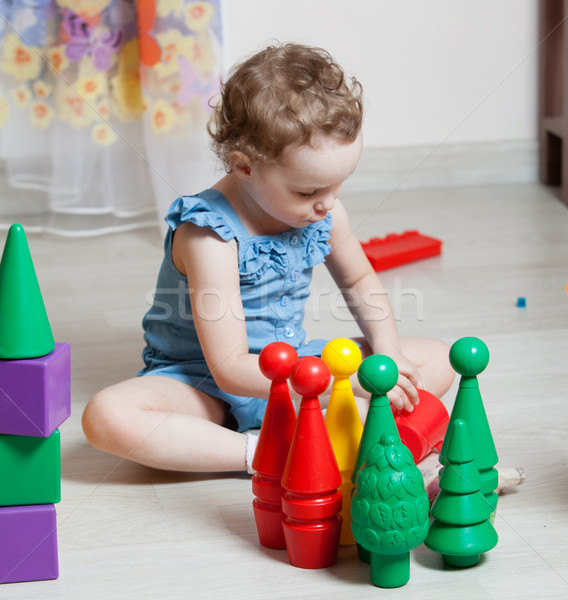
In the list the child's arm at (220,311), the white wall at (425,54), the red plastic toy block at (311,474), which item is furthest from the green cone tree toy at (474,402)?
the white wall at (425,54)

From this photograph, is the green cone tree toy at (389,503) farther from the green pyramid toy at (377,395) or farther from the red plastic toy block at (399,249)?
the red plastic toy block at (399,249)

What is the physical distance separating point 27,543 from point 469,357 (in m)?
0.42

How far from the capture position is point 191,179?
181 centimetres

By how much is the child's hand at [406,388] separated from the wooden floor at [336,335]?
0.13 metres

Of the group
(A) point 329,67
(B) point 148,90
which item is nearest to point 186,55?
(B) point 148,90

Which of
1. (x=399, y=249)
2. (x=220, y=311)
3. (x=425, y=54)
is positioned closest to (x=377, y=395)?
(x=220, y=311)

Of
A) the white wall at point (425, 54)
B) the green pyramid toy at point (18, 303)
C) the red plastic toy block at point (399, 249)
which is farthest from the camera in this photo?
the white wall at point (425, 54)

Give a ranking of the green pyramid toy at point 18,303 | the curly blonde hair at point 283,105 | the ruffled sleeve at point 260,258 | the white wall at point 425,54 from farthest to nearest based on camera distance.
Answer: the white wall at point 425,54 < the ruffled sleeve at point 260,258 < the curly blonde hair at point 283,105 < the green pyramid toy at point 18,303

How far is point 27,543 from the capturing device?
799 mm

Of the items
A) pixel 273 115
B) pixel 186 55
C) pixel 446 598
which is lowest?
pixel 446 598

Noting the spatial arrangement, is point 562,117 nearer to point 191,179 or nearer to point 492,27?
point 492,27

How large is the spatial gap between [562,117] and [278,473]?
1585mm

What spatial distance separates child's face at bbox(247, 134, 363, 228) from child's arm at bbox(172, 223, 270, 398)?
75 mm

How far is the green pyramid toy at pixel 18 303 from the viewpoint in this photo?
742 mm
